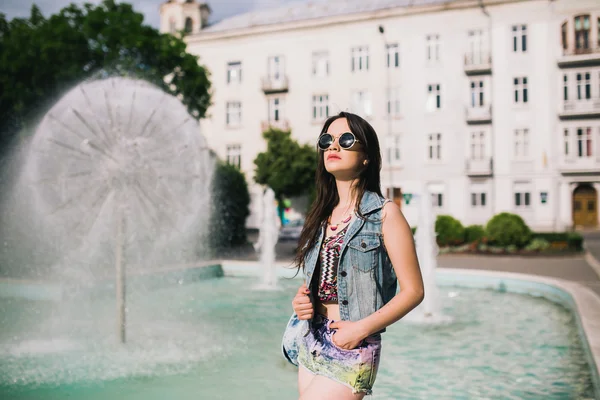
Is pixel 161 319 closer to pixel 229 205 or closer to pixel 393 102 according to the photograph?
pixel 229 205

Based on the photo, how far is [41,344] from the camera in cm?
667

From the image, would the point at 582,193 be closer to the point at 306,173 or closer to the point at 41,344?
the point at 306,173

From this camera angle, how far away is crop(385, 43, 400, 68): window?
35.3 metres

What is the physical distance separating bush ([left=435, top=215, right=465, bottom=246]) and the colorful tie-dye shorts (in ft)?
64.0

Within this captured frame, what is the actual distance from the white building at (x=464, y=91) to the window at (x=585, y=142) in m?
0.06

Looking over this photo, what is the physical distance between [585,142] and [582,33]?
6442 millimetres

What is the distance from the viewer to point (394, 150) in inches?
1387

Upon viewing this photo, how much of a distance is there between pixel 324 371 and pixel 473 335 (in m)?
5.67

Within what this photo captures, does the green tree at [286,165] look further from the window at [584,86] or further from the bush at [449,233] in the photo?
the window at [584,86]

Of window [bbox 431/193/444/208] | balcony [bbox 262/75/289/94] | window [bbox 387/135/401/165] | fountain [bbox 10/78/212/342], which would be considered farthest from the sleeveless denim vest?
balcony [bbox 262/75/289/94]

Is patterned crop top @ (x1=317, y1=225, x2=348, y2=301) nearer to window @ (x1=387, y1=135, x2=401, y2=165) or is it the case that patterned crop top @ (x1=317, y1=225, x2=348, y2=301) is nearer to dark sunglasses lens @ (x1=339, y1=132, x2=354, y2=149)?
dark sunglasses lens @ (x1=339, y1=132, x2=354, y2=149)

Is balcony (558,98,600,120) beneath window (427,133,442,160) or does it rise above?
above

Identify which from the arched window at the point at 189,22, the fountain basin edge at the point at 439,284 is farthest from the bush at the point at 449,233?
the arched window at the point at 189,22

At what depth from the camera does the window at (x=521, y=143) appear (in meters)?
33.2
